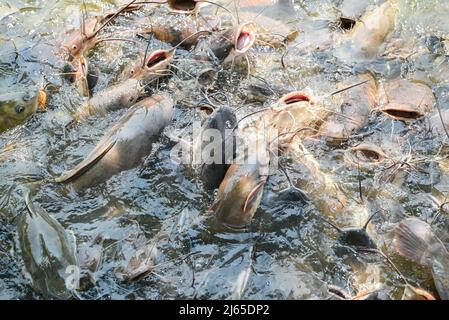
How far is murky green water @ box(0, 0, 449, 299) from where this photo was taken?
1975mm

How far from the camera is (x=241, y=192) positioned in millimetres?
2023

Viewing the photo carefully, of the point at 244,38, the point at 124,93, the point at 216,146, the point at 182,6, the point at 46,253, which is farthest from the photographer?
the point at 182,6

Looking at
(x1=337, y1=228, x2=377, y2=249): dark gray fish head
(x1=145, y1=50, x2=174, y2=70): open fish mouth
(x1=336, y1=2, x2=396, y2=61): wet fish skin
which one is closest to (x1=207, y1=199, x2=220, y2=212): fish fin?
(x1=337, y1=228, x2=377, y2=249): dark gray fish head

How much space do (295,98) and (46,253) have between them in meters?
1.33

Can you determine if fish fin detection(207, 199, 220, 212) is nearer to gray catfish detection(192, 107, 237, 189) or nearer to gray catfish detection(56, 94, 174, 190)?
gray catfish detection(192, 107, 237, 189)

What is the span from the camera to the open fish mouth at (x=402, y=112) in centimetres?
260

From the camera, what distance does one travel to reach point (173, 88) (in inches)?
106

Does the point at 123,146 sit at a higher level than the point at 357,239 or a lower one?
higher

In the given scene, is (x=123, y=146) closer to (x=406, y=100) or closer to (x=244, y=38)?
(x=244, y=38)

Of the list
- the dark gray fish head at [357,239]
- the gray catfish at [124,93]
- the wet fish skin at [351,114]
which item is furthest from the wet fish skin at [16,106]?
the dark gray fish head at [357,239]

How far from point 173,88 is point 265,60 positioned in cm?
61

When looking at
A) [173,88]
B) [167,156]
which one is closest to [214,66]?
[173,88]

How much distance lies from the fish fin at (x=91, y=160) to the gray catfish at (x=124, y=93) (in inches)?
15.2

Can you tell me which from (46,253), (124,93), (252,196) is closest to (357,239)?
(252,196)
